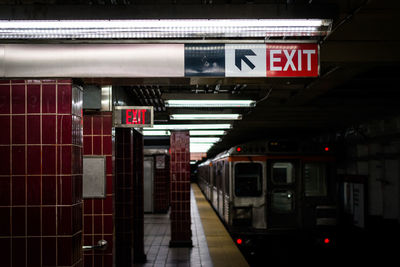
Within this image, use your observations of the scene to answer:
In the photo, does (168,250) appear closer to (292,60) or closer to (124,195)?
(124,195)

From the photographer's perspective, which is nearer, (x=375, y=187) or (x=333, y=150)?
(x=333, y=150)

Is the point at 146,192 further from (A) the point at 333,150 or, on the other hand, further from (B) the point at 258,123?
(A) the point at 333,150

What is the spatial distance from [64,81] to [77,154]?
68 centimetres

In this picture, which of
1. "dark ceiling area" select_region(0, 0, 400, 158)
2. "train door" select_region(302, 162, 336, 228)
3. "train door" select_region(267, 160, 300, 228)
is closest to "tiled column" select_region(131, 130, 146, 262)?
"dark ceiling area" select_region(0, 0, 400, 158)

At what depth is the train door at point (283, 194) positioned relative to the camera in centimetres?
1001

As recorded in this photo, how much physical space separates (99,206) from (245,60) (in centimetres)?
305

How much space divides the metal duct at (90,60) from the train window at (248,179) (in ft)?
20.9

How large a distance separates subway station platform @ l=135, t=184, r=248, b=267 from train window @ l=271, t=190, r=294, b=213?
130 cm

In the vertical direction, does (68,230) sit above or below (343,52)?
below

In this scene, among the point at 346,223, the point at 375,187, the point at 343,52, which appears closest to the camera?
the point at 343,52

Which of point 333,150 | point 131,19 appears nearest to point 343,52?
point 131,19

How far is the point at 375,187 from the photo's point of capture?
10.8 metres

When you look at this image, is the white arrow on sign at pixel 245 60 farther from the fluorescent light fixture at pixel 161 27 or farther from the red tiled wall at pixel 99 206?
the red tiled wall at pixel 99 206

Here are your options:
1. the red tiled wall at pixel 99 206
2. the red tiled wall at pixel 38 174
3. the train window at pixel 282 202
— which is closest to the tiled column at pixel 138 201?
the red tiled wall at pixel 99 206
